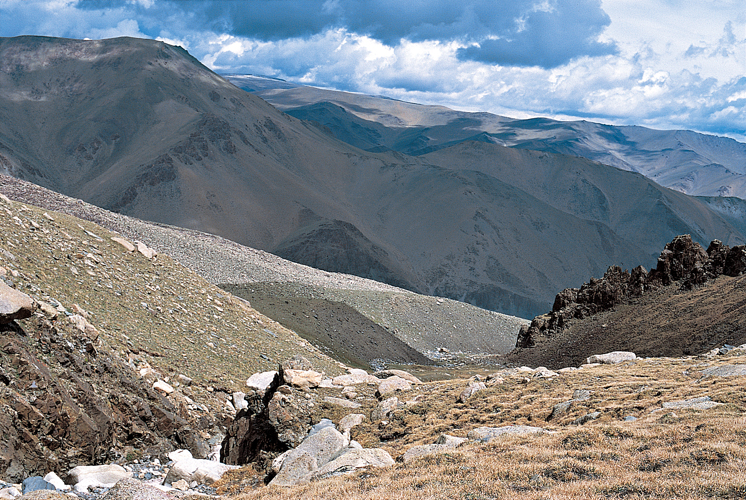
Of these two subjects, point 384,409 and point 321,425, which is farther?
point 384,409

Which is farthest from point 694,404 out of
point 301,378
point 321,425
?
point 301,378

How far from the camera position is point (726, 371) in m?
20.0

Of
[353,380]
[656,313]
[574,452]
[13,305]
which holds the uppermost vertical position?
[13,305]

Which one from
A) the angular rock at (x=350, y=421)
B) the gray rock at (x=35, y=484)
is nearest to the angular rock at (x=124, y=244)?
the angular rock at (x=350, y=421)

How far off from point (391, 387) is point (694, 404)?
1043 cm

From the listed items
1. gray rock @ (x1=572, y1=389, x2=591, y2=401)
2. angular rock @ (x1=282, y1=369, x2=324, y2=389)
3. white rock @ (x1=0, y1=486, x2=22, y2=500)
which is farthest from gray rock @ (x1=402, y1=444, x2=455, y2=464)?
white rock @ (x1=0, y1=486, x2=22, y2=500)

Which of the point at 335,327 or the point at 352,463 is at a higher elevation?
the point at 352,463

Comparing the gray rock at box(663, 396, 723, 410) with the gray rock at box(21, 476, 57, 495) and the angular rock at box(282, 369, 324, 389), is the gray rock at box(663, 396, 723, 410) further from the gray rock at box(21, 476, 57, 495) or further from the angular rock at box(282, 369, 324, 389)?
the gray rock at box(21, 476, 57, 495)

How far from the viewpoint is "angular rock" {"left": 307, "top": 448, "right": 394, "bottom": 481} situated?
12834mm

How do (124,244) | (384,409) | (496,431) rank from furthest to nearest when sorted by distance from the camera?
(124,244) → (384,409) → (496,431)

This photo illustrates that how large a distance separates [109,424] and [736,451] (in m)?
15.3

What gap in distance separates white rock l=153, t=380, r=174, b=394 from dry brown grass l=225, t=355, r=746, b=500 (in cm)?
616

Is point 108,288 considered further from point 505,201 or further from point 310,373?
point 505,201

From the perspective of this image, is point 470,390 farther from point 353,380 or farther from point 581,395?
point 353,380
